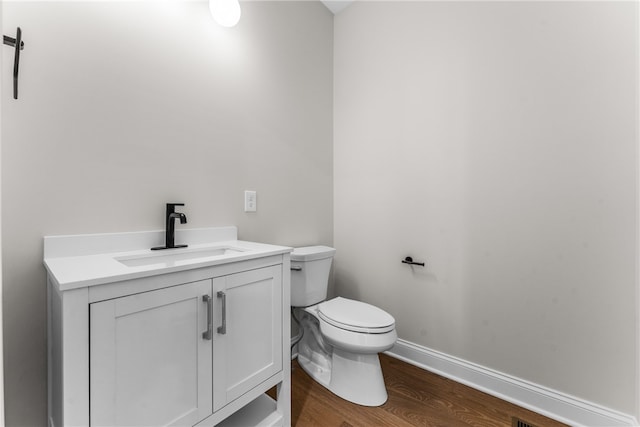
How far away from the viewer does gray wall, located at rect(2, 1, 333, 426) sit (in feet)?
3.44

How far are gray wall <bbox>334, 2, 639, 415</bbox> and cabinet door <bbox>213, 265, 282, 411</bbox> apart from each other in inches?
40.8

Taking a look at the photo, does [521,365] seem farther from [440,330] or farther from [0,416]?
[0,416]

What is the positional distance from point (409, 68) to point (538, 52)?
2.27 feet

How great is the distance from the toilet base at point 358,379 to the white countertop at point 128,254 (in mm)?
746

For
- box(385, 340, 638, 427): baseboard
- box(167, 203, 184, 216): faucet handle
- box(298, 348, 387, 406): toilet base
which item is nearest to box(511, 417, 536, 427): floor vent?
box(385, 340, 638, 427): baseboard

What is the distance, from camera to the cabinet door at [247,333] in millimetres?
1080

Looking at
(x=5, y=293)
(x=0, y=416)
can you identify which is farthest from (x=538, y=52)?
(x=5, y=293)

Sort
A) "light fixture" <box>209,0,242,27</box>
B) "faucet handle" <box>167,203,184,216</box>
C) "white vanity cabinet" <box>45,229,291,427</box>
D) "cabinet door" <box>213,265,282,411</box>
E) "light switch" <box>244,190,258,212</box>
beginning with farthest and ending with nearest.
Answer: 1. "light switch" <box>244,190,258,212</box>
2. "light fixture" <box>209,0,242,27</box>
3. "faucet handle" <box>167,203,184,216</box>
4. "cabinet door" <box>213,265,282,411</box>
5. "white vanity cabinet" <box>45,229,291,427</box>

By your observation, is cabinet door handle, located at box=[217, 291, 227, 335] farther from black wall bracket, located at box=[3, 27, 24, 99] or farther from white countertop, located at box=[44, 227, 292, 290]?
black wall bracket, located at box=[3, 27, 24, 99]

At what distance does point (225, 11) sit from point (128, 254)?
1220mm

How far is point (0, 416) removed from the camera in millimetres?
566

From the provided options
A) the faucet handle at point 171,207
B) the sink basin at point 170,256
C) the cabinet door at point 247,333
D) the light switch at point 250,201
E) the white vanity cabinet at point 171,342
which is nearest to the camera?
the white vanity cabinet at point 171,342

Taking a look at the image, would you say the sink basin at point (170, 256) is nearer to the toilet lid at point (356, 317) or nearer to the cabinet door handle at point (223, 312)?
the cabinet door handle at point (223, 312)

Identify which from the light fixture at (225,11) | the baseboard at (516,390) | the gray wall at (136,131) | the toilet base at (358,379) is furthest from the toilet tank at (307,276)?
the light fixture at (225,11)
